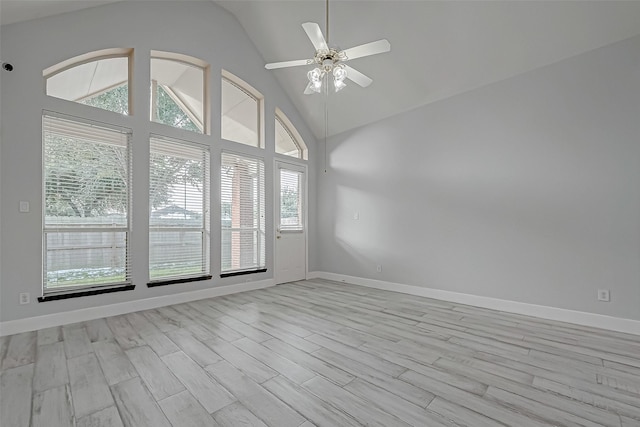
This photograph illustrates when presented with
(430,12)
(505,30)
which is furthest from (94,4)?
(505,30)

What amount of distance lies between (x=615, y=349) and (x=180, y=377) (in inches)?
143

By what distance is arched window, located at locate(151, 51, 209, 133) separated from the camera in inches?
156

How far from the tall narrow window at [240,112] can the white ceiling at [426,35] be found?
0.73 metres

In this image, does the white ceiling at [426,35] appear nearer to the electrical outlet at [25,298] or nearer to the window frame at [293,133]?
the window frame at [293,133]

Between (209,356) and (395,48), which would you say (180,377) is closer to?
(209,356)

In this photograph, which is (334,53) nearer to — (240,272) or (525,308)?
(240,272)

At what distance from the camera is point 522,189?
3508 millimetres

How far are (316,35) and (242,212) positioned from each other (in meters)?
3.09

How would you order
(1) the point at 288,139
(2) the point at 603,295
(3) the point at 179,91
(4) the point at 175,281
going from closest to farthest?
1. (2) the point at 603,295
2. (4) the point at 175,281
3. (3) the point at 179,91
4. (1) the point at 288,139

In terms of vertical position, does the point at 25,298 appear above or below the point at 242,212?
below

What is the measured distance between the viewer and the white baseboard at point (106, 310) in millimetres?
2823

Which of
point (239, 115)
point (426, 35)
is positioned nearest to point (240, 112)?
point (239, 115)

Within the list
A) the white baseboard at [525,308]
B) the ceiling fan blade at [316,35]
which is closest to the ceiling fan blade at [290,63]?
the ceiling fan blade at [316,35]

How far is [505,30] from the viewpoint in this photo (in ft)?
10.5
